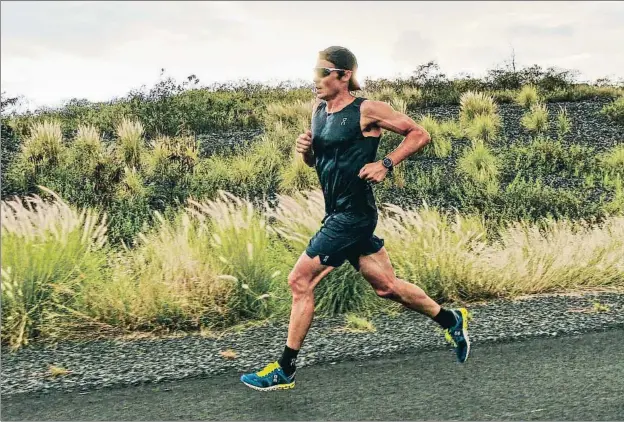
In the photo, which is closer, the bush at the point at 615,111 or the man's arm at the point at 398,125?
the man's arm at the point at 398,125

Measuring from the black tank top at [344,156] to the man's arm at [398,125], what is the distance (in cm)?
7

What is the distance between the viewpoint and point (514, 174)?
1502cm

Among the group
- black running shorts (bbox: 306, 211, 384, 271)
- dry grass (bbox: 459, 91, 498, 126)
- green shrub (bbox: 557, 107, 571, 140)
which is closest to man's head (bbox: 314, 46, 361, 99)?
black running shorts (bbox: 306, 211, 384, 271)

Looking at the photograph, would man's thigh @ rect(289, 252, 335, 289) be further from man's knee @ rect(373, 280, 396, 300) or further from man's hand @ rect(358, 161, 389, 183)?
man's hand @ rect(358, 161, 389, 183)

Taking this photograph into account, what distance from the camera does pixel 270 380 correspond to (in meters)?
4.80

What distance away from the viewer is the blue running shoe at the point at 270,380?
4.79m

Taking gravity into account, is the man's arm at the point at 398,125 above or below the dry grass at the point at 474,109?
above

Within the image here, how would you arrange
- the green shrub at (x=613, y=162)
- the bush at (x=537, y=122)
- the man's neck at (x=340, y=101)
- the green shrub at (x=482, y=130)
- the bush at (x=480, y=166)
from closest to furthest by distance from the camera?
the man's neck at (x=340, y=101)
the bush at (x=480, y=166)
the green shrub at (x=613, y=162)
the green shrub at (x=482, y=130)
the bush at (x=537, y=122)

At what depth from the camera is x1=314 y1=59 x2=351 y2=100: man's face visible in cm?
468

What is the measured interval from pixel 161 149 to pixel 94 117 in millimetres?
6140

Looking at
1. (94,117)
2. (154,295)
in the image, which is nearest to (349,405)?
(154,295)

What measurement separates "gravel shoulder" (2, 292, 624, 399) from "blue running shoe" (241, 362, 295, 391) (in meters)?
0.53

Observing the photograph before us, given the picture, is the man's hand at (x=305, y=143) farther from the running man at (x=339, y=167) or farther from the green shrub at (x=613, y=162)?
the green shrub at (x=613, y=162)

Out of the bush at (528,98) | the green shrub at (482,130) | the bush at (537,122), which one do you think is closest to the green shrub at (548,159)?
the green shrub at (482,130)
